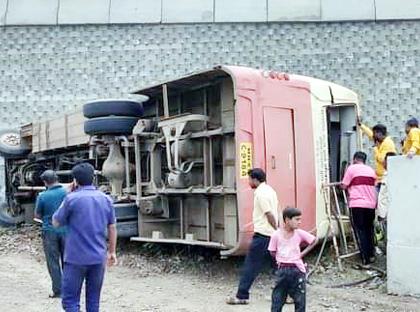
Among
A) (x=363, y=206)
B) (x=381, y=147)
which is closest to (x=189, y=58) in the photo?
(x=381, y=147)

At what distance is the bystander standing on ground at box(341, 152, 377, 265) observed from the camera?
8680mm

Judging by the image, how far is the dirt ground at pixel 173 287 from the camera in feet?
23.7

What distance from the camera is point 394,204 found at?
7.73 meters

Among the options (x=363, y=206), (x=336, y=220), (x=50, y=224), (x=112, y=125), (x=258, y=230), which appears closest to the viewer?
(x=258, y=230)

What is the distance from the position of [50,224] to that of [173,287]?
1723 millimetres

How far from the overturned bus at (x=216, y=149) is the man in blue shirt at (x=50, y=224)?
165cm

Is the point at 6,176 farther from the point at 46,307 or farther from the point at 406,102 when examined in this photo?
the point at 406,102

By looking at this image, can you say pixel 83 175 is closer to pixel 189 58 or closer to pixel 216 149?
pixel 216 149

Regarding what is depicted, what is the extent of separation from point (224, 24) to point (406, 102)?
4216mm

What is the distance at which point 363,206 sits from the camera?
8648 millimetres

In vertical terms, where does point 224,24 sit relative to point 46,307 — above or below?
above

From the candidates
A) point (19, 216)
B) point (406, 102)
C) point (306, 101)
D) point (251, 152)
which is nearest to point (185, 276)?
point (251, 152)

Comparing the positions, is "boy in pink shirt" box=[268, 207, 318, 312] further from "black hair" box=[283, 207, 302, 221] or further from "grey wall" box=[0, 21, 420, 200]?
"grey wall" box=[0, 21, 420, 200]

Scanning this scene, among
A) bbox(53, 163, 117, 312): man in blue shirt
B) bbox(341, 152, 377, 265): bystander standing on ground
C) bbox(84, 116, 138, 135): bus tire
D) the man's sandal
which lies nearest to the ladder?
bbox(341, 152, 377, 265): bystander standing on ground
